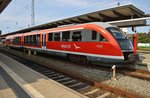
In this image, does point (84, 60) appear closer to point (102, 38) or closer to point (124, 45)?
point (102, 38)

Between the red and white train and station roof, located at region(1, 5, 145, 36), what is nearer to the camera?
the red and white train

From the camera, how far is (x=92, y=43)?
44.7 ft

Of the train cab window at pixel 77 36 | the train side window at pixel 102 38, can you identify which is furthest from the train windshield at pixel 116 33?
the train cab window at pixel 77 36

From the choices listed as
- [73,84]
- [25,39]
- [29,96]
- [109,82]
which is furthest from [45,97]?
[25,39]

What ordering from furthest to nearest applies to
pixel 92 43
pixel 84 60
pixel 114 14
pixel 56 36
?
pixel 114 14 → pixel 56 36 → pixel 84 60 → pixel 92 43

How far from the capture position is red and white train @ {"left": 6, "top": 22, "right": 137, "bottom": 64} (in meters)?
12.4

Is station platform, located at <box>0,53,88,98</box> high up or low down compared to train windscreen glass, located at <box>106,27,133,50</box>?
down

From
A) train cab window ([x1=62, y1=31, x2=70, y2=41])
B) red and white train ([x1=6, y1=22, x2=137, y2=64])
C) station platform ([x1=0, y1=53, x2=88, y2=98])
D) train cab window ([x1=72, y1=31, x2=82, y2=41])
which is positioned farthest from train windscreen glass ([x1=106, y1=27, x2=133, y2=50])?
station platform ([x1=0, y1=53, x2=88, y2=98])

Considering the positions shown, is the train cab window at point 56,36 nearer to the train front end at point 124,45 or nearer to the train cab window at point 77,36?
the train cab window at point 77,36

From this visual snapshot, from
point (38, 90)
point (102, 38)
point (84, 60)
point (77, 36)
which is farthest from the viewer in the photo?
point (77, 36)

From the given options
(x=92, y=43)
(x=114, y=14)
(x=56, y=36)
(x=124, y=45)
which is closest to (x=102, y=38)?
(x=92, y=43)

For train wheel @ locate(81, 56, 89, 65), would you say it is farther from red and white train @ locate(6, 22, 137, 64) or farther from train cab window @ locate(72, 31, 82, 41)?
train cab window @ locate(72, 31, 82, 41)

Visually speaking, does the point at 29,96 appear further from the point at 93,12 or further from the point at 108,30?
the point at 93,12

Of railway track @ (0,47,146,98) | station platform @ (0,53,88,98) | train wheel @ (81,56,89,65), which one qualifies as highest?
train wheel @ (81,56,89,65)
